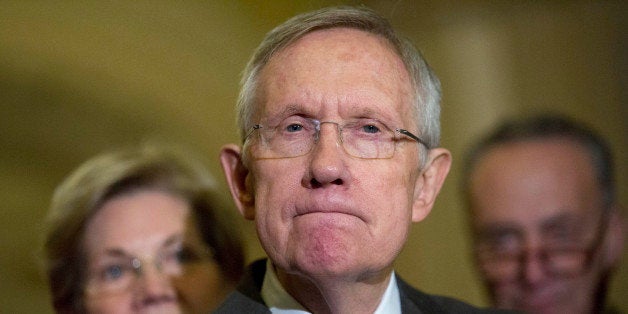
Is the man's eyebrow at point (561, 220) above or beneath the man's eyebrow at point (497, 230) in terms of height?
above

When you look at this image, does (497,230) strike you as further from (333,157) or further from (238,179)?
(333,157)

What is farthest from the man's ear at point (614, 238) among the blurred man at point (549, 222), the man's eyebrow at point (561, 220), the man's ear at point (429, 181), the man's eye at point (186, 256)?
the man's eye at point (186, 256)

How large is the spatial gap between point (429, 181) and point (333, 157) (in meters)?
0.34

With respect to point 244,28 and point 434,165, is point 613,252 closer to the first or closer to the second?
point 434,165

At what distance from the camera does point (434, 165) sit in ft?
5.74

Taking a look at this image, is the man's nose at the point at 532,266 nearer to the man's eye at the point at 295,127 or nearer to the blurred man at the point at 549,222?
the blurred man at the point at 549,222

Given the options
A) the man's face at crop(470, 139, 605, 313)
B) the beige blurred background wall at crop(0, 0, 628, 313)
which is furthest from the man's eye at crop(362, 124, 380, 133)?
the man's face at crop(470, 139, 605, 313)

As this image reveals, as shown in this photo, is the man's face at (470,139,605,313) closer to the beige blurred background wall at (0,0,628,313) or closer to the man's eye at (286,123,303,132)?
the beige blurred background wall at (0,0,628,313)

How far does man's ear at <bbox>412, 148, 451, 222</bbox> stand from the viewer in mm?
1714

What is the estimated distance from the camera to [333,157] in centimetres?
148

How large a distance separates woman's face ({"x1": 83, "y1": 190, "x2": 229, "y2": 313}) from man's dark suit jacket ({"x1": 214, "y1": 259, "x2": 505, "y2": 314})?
1.38 ft

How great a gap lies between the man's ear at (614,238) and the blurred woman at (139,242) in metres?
1.17

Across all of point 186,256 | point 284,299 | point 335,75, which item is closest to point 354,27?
point 335,75

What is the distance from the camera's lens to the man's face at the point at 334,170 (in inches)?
57.7
